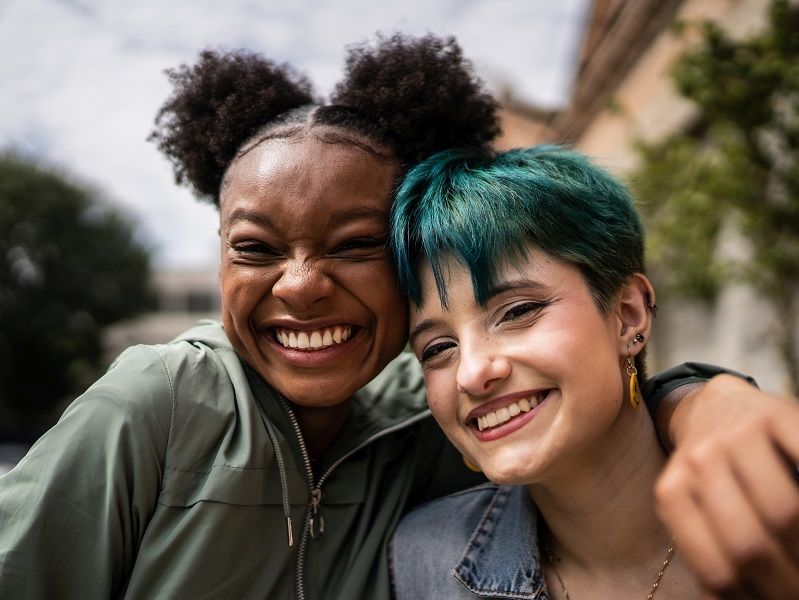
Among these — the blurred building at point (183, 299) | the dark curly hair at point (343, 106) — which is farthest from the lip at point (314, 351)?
the blurred building at point (183, 299)

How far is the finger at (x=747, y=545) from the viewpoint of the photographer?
3.54ft

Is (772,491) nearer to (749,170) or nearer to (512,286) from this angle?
(512,286)

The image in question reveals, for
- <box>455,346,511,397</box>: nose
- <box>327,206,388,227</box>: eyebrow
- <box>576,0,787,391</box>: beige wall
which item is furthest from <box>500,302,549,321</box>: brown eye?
<box>576,0,787,391</box>: beige wall

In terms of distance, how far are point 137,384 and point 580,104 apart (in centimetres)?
1034

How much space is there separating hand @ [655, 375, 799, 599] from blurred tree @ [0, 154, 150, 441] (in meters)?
21.8

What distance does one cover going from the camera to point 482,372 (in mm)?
1931

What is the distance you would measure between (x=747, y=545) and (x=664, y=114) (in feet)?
27.0

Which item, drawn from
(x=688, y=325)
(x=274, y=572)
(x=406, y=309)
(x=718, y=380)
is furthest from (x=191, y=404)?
(x=688, y=325)

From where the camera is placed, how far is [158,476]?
199 cm

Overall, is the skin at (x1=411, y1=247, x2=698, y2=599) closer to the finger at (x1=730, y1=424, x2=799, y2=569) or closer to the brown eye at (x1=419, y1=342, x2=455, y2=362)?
the brown eye at (x1=419, y1=342, x2=455, y2=362)

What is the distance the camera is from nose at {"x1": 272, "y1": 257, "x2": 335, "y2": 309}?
215 centimetres

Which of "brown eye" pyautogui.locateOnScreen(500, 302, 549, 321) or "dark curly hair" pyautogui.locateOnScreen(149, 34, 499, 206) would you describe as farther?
"dark curly hair" pyautogui.locateOnScreen(149, 34, 499, 206)

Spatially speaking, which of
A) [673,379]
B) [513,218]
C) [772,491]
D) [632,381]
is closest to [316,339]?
[513,218]

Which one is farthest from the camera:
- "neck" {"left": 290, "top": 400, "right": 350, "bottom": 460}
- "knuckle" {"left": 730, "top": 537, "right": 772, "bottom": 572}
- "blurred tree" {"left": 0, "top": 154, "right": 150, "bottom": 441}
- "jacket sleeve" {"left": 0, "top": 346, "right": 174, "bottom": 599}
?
"blurred tree" {"left": 0, "top": 154, "right": 150, "bottom": 441}
